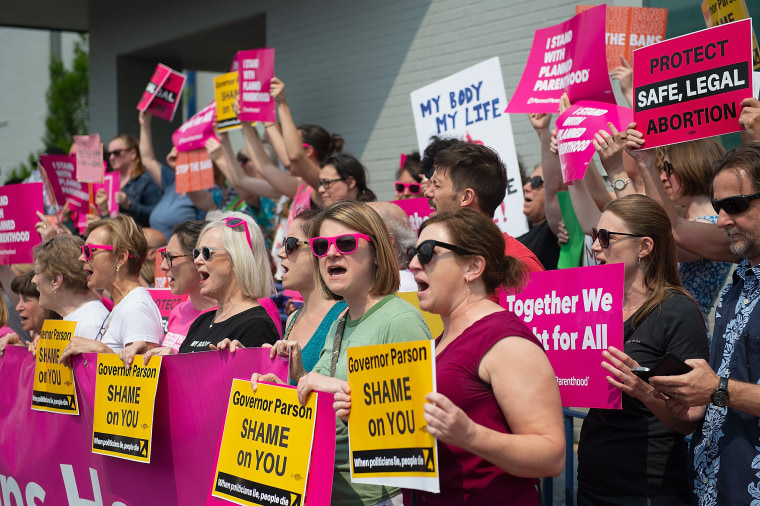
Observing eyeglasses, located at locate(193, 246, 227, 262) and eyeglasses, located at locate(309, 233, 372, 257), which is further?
eyeglasses, located at locate(193, 246, 227, 262)

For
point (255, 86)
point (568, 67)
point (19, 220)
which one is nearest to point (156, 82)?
point (255, 86)

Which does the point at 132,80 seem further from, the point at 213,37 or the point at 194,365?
the point at 194,365

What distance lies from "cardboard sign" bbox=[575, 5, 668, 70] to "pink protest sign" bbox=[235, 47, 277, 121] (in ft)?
11.7

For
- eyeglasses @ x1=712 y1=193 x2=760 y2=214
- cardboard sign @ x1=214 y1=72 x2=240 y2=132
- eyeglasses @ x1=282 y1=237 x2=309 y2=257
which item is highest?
cardboard sign @ x1=214 y1=72 x2=240 y2=132

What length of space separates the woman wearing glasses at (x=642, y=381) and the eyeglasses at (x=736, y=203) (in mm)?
415

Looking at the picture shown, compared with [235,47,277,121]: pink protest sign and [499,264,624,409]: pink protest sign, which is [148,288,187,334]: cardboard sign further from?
[499,264,624,409]: pink protest sign

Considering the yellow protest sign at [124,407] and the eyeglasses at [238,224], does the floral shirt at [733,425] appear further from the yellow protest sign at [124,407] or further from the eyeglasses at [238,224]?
the eyeglasses at [238,224]

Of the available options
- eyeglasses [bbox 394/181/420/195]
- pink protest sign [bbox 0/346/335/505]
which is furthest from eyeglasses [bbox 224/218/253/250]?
eyeglasses [bbox 394/181/420/195]

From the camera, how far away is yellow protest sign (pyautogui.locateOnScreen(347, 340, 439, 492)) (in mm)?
2541

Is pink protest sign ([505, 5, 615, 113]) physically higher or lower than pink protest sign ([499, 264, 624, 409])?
higher

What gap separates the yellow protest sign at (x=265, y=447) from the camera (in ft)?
10.2

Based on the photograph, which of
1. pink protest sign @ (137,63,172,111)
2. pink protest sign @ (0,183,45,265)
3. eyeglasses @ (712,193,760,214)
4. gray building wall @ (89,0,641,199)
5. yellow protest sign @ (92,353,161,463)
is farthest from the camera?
pink protest sign @ (137,63,172,111)

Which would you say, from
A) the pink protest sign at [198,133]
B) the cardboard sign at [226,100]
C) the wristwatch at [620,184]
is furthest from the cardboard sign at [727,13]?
the pink protest sign at [198,133]

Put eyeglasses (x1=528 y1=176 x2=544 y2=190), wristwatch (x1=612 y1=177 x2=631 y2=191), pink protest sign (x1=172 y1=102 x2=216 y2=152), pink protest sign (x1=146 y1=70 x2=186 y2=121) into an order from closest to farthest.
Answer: wristwatch (x1=612 y1=177 x2=631 y2=191)
eyeglasses (x1=528 y1=176 x2=544 y2=190)
pink protest sign (x1=172 y1=102 x2=216 y2=152)
pink protest sign (x1=146 y1=70 x2=186 y2=121)
